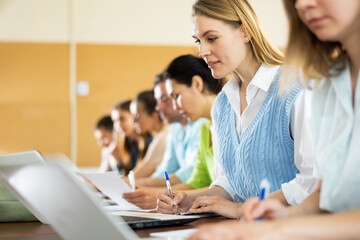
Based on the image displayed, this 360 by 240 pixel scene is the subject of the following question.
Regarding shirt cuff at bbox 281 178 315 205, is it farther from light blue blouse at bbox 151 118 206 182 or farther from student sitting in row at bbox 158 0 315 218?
light blue blouse at bbox 151 118 206 182

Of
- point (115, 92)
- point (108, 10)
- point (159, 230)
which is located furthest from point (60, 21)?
point (159, 230)

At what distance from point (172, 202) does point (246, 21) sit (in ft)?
2.27

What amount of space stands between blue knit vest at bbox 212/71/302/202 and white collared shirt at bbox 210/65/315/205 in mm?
28

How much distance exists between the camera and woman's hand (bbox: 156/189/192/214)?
1762mm

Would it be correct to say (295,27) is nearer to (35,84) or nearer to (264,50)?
(264,50)

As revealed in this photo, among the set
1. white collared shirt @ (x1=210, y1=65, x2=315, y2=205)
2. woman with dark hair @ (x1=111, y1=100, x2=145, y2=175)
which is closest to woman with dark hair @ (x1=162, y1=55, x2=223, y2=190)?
white collared shirt @ (x1=210, y1=65, x2=315, y2=205)

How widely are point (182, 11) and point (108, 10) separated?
0.94 metres

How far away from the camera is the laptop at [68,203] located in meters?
0.88

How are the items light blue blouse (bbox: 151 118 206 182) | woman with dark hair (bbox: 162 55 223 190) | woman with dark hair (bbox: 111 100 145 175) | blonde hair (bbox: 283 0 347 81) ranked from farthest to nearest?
woman with dark hair (bbox: 111 100 145 175) < light blue blouse (bbox: 151 118 206 182) < woman with dark hair (bbox: 162 55 223 190) < blonde hair (bbox: 283 0 347 81)

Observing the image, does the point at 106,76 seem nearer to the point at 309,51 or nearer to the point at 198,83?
the point at 198,83

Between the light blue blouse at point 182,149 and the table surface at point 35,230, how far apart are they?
1456mm

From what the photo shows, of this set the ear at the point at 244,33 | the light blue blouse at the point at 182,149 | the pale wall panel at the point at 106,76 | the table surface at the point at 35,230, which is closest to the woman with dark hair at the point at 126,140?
the pale wall panel at the point at 106,76

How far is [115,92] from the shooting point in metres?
6.62

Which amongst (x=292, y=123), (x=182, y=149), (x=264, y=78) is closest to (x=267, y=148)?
(x=292, y=123)
